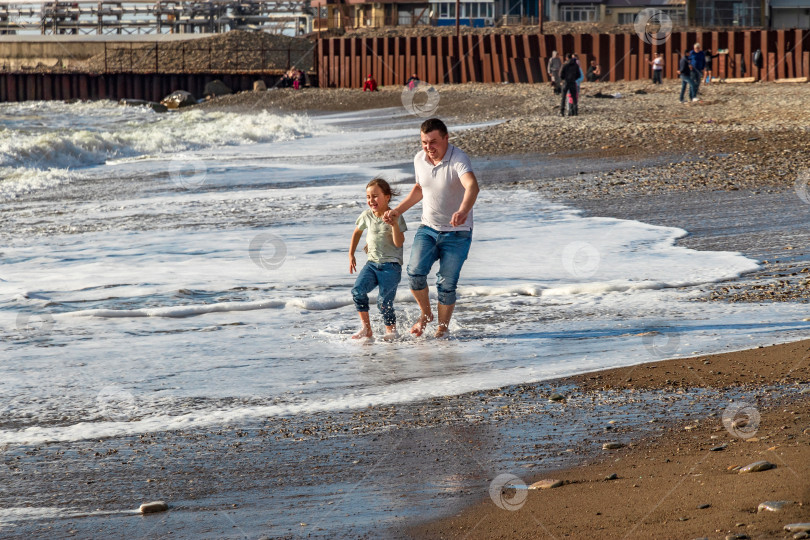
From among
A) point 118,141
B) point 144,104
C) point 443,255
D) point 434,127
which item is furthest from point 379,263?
point 144,104

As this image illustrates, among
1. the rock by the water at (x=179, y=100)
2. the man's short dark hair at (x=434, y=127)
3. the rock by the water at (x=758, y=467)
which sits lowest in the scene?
the rock by the water at (x=758, y=467)

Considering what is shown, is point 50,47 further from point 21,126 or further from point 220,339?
point 220,339

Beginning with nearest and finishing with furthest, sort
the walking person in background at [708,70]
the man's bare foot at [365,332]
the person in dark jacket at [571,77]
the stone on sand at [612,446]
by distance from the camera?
the stone on sand at [612,446]
the man's bare foot at [365,332]
the person in dark jacket at [571,77]
the walking person in background at [708,70]

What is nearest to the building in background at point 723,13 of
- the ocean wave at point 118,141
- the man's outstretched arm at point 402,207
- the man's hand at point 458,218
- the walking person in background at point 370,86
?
the walking person in background at point 370,86

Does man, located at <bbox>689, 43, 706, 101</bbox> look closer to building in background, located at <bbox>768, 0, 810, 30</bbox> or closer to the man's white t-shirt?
the man's white t-shirt

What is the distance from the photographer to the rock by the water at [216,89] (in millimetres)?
62562

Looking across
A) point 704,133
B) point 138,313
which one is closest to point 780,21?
point 704,133

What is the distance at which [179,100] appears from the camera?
59125 mm

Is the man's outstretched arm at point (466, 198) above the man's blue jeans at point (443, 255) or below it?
above

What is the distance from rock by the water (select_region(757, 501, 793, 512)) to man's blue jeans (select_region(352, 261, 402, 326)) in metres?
3.81

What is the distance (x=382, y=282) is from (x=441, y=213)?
0.63m

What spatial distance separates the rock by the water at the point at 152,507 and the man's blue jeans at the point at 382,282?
3.05 meters

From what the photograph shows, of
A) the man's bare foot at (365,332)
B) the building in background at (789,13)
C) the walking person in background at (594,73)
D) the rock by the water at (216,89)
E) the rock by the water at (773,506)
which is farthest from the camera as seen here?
the building in background at (789,13)

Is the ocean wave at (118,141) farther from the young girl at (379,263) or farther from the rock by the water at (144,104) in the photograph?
the young girl at (379,263)
